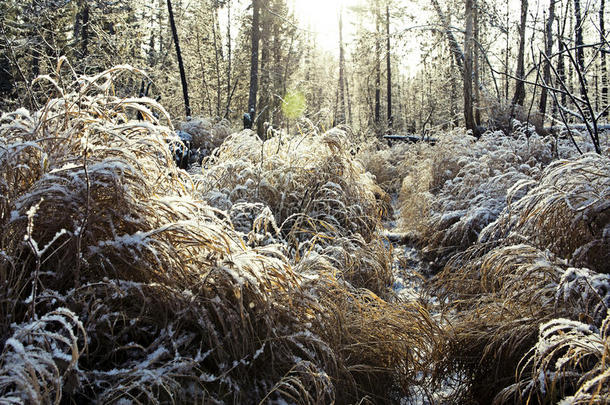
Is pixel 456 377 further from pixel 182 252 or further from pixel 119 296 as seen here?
pixel 119 296

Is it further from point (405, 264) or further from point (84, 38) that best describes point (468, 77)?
point (84, 38)

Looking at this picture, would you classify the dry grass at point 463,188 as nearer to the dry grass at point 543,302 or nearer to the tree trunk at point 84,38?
the dry grass at point 543,302

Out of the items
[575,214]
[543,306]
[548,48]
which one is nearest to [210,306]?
[543,306]

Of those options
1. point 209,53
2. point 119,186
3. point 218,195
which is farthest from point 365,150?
point 209,53

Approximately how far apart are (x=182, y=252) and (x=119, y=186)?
37cm

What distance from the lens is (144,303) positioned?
157 centimetres

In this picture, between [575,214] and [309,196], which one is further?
[309,196]

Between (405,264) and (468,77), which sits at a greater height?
(468,77)

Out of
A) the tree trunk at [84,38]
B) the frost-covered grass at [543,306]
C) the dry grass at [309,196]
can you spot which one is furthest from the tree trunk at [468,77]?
the tree trunk at [84,38]

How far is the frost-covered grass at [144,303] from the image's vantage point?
1398 mm

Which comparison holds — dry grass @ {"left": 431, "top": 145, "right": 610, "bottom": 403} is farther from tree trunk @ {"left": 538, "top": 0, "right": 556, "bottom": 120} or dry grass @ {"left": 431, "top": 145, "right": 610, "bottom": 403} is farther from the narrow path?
tree trunk @ {"left": 538, "top": 0, "right": 556, "bottom": 120}

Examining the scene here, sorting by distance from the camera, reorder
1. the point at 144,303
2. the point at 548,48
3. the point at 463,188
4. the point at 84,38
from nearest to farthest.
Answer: the point at 144,303 < the point at 463,188 < the point at 548,48 < the point at 84,38

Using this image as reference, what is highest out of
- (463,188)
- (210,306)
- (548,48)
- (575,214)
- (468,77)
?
(468,77)

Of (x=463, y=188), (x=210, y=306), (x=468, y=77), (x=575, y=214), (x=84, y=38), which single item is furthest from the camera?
(x=84, y=38)
